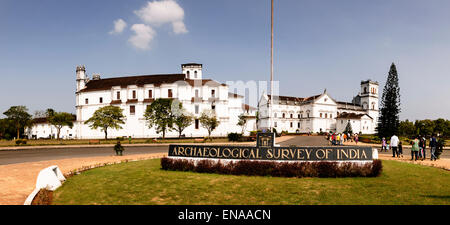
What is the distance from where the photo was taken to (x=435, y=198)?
6.62 metres

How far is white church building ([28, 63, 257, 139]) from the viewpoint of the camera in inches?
2169

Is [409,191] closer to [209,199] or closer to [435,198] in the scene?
[435,198]

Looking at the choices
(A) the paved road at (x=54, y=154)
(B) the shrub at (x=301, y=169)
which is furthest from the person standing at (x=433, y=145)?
(B) the shrub at (x=301, y=169)

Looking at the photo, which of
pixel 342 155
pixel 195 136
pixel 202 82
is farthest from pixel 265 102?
pixel 342 155

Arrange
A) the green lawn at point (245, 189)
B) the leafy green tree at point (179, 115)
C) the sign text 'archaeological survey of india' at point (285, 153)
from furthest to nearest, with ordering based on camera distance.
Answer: the leafy green tree at point (179, 115) → the sign text 'archaeological survey of india' at point (285, 153) → the green lawn at point (245, 189)

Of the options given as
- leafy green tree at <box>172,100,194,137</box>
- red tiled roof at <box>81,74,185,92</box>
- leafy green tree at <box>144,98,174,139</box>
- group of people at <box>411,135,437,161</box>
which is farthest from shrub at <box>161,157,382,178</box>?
red tiled roof at <box>81,74,185,92</box>

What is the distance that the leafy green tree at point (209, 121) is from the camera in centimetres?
4962

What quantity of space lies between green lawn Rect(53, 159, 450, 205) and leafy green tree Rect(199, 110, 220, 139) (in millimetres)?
39848

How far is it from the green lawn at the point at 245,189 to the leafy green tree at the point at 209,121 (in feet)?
131

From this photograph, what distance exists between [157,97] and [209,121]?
48.4 feet

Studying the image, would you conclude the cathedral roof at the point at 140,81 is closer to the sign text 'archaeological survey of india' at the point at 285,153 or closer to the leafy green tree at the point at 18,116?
the leafy green tree at the point at 18,116

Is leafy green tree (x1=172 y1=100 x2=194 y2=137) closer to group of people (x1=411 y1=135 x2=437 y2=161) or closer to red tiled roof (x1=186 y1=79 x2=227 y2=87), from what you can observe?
red tiled roof (x1=186 y1=79 x2=227 y2=87)

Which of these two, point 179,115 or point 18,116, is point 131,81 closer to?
point 179,115
